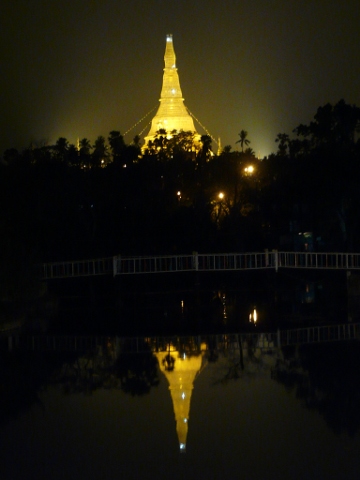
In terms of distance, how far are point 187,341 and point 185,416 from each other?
6.71 meters

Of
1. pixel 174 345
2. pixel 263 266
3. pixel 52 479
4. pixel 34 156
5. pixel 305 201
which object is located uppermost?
pixel 34 156

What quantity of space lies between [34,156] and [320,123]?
568 inches

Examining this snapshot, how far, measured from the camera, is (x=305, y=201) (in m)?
39.4

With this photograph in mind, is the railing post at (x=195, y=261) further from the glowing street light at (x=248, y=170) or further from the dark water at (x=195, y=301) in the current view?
the glowing street light at (x=248, y=170)

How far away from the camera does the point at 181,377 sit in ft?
45.8

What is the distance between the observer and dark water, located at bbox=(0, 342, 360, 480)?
919 centimetres

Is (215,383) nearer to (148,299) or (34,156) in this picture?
(148,299)

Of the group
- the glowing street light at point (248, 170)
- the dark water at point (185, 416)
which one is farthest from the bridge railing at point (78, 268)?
the dark water at point (185, 416)

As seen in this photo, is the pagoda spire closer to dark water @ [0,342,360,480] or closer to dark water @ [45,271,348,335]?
dark water @ [45,271,348,335]

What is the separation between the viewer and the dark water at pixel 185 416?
9188 millimetres

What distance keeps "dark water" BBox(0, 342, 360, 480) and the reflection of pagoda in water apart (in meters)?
0.02

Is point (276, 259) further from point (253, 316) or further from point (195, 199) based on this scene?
point (195, 199)

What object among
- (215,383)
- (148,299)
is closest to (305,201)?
(148,299)

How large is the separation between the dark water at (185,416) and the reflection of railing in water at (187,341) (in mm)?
1145
